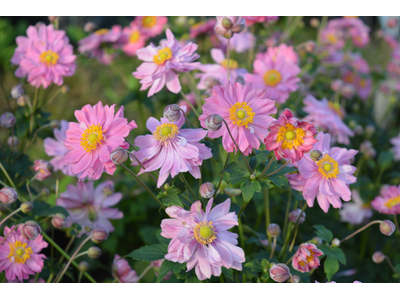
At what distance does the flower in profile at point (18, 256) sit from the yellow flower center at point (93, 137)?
17.7 inches

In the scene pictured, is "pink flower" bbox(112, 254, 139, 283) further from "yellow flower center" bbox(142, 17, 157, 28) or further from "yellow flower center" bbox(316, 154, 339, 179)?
"yellow flower center" bbox(142, 17, 157, 28)

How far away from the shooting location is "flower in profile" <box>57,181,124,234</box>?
5.24ft

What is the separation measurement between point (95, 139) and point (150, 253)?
1.44 ft

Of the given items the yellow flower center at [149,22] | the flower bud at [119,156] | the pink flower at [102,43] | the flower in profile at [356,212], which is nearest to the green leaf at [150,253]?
the flower bud at [119,156]

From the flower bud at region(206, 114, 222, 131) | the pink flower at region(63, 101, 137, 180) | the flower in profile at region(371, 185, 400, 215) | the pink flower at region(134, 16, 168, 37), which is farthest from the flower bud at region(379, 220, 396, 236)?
the pink flower at region(134, 16, 168, 37)

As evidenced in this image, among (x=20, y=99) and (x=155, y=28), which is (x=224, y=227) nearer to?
(x=20, y=99)

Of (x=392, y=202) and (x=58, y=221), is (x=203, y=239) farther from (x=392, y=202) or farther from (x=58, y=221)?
(x=392, y=202)

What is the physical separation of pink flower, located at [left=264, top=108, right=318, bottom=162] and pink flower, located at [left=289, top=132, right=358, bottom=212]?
0.47 ft

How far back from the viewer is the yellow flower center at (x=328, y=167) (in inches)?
44.5

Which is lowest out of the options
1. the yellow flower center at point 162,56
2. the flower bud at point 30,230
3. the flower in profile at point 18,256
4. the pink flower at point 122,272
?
the pink flower at point 122,272

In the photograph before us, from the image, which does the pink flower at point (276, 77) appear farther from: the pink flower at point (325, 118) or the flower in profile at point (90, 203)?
the flower in profile at point (90, 203)

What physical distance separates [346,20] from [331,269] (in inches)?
96.7

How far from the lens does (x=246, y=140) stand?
108 cm
